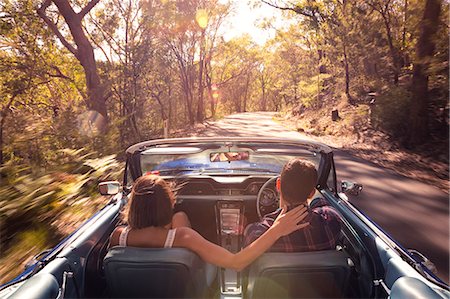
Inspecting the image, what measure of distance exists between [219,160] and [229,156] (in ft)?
0.59

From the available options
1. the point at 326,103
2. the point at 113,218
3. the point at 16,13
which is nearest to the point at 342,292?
the point at 113,218

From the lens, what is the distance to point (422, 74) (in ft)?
36.6

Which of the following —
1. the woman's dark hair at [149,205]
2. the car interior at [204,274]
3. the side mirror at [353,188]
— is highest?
the woman's dark hair at [149,205]

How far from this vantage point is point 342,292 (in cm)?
217

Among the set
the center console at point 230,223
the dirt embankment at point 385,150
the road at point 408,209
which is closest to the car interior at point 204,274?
the center console at point 230,223

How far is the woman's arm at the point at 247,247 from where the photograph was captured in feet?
6.93

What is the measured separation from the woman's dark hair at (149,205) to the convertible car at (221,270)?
18 centimetres

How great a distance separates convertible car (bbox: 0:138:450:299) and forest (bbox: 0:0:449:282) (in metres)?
2.25

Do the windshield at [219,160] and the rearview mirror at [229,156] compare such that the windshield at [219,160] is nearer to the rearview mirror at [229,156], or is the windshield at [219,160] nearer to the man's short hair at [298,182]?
the rearview mirror at [229,156]

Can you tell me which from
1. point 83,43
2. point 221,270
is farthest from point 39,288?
point 83,43

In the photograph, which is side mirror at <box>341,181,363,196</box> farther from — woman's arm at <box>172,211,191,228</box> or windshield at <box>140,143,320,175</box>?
woman's arm at <box>172,211,191,228</box>

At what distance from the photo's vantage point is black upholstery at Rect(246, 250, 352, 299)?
6.57 feet

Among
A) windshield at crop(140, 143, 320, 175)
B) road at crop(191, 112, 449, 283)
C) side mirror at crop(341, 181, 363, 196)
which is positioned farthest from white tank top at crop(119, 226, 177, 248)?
road at crop(191, 112, 449, 283)

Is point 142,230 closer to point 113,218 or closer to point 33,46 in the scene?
point 113,218
